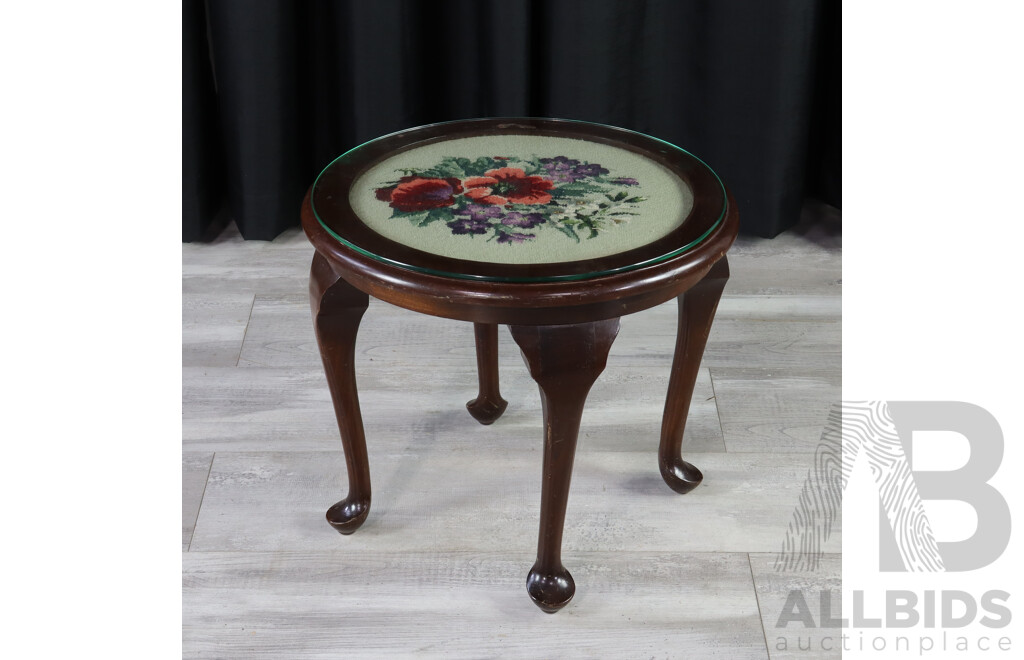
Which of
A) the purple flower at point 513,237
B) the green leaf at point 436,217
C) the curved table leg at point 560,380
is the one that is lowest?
the curved table leg at point 560,380

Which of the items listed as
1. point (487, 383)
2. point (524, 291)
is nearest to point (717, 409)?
point (487, 383)

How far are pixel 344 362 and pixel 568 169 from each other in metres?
0.40

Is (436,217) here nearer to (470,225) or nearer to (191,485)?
(470,225)

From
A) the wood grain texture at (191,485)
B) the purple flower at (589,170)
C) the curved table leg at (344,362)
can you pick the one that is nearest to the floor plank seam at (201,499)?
the wood grain texture at (191,485)

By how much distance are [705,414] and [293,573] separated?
0.74m

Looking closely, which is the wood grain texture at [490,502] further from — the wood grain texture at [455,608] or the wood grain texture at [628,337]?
the wood grain texture at [628,337]

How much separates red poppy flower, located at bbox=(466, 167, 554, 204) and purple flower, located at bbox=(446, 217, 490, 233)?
52 millimetres

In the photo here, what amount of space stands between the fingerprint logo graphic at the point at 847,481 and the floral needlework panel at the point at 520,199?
0.54m

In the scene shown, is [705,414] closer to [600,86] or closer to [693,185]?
[693,185]

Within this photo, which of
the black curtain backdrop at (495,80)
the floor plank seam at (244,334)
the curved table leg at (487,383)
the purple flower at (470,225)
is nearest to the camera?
the purple flower at (470,225)

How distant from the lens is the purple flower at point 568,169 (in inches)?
50.6

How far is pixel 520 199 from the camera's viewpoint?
122 centimetres

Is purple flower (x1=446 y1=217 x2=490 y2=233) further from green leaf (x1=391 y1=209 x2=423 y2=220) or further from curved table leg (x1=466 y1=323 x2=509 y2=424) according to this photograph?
curved table leg (x1=466 y1=323 x2=509 y2=424)
